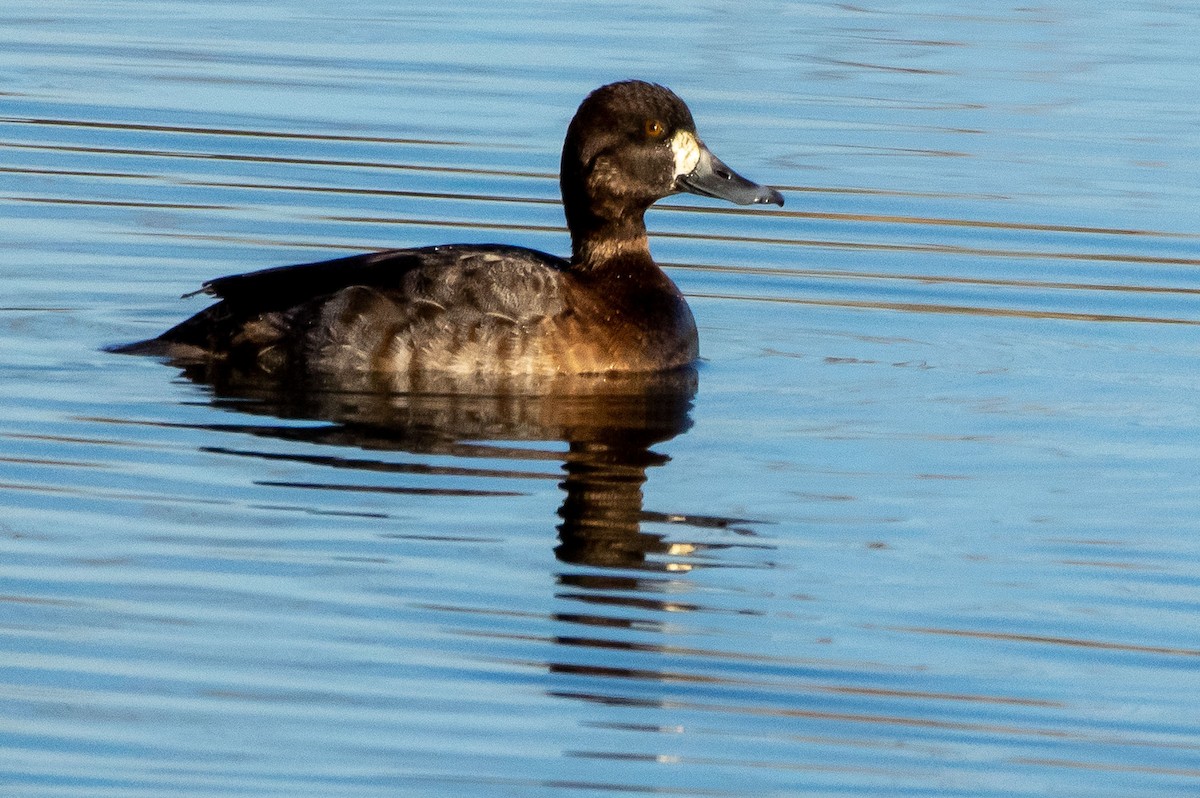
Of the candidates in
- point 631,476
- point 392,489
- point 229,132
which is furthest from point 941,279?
point 229,132

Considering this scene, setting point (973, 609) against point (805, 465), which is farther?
point (805, 465)

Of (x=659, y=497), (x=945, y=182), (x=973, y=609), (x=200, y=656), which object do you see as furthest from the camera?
(x=945, y=182)

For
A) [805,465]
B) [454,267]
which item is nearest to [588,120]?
[454,267]

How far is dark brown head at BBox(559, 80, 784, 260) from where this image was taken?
9.01m

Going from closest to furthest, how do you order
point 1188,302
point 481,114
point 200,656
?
1. point 200,656
2. point 1188,302
3. point 481,114

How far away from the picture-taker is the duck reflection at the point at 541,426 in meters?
6.64

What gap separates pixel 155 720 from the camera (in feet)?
16.6

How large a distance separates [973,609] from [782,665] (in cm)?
69

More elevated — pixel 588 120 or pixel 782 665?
pixel 588 120

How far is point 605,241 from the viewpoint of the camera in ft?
29.8

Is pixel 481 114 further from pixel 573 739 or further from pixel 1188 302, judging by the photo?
pixel 573 739

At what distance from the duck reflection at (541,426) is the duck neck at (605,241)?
59cm

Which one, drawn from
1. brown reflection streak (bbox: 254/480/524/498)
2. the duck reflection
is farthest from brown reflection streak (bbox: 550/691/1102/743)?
brown reflection streak (bbox: 254/480/524/498)

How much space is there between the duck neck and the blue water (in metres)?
0.56
